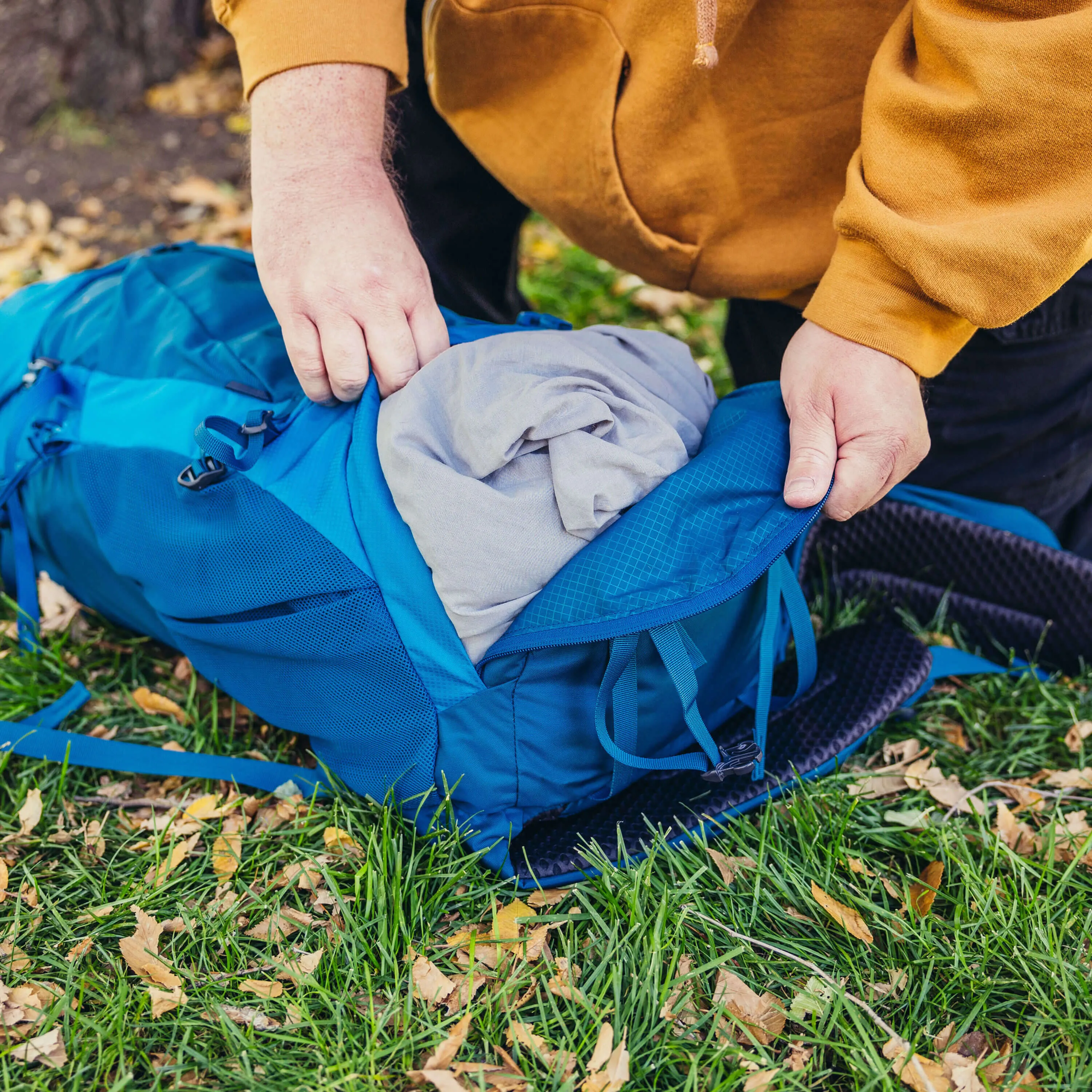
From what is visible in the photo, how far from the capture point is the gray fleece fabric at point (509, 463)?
4.72ft

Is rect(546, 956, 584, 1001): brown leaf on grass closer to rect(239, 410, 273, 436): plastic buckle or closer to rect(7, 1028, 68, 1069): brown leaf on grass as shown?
rect(7, 1028, 68, 1069): brown leaf on grass

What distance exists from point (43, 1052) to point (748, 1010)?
1.04 metres

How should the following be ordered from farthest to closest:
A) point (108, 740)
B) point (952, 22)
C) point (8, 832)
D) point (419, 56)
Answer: point (419, 56), point (108, 740), point (8, 832), point (952, 22)

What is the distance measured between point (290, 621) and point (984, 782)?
1.33 m

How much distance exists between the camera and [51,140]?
3.92 meters

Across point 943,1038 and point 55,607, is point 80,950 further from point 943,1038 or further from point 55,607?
point 943,1038

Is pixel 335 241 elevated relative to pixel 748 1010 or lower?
elevated

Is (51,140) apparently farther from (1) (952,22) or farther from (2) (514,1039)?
(2) (514,1039)

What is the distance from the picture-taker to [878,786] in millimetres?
1801

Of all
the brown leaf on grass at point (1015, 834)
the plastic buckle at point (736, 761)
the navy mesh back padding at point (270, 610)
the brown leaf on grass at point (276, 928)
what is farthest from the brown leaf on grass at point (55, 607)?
the brown leaf on grass at point (1015, 834)

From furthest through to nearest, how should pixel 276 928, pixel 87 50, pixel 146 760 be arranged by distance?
pixel 87 50 → pixel 146 760 → pixel 276 928

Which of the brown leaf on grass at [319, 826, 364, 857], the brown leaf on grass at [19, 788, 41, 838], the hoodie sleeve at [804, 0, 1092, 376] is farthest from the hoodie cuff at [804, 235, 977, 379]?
the brown leaf on grass at [19, 788, 41, 838]

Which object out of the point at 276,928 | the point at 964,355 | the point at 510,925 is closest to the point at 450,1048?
the point at 510,925

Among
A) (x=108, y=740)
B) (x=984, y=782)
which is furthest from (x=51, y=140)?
(x=984, y=782)
